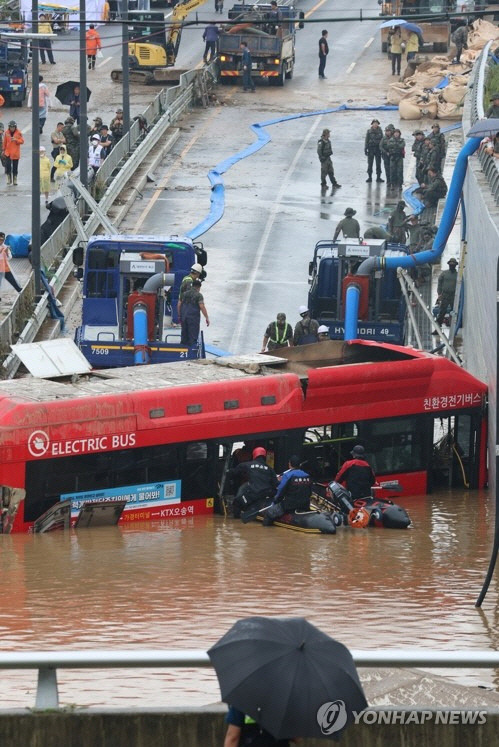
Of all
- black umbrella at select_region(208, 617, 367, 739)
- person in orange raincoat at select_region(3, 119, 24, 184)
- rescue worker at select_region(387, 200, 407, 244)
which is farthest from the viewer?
person in orange raincoat at select_region(3, 119, 24, 184)

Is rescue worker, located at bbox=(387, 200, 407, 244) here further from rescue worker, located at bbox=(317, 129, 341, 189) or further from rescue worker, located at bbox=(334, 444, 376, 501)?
rescue worker, located at bbox=(334, 444, 376, 501)

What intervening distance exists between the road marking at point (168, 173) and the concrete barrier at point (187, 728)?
3252 centimetres

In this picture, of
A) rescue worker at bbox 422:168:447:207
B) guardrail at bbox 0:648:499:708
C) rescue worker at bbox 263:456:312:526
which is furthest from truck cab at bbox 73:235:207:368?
guardrail at bbox 0:648:499:708

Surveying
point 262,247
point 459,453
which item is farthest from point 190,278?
point 262,247

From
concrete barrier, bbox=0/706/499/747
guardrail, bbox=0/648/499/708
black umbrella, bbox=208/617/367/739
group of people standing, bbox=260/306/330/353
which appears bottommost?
group of people standing, bbox=260/306/330/353

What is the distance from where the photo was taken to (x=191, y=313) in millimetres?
27656

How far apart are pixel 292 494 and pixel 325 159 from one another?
27640 millimetres

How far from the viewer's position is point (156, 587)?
14.3 meters

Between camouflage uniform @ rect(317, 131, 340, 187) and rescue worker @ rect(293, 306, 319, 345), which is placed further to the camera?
camouflage uniform @ rect(317, 131, 340, 187)

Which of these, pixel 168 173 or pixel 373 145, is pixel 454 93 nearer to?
pixel 373 145

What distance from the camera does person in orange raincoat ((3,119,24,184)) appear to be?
4362cm

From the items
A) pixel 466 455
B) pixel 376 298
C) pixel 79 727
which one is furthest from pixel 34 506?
pixel 376 298

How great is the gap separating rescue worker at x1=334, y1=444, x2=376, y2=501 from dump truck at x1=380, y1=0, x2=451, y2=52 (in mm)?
43848

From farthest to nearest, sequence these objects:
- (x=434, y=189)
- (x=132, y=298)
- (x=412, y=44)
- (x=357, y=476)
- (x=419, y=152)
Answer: (x=412, y=44) < (x=419, y=152) < (x=434, y=189) < (x=132, y=298) < (x=357, y=476)
